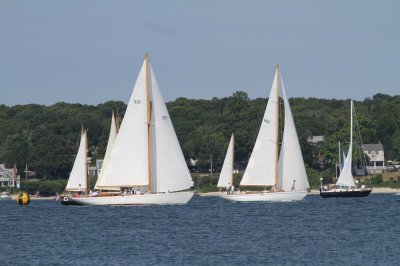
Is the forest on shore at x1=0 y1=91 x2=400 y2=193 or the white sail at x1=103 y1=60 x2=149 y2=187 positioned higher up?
the forest on shore at x1=0 y1=91 x2=400 y2=193

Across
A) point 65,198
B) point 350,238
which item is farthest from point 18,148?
point 350,238

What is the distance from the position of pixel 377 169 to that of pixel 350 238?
4464 inches

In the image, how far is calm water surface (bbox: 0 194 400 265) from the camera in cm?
5288

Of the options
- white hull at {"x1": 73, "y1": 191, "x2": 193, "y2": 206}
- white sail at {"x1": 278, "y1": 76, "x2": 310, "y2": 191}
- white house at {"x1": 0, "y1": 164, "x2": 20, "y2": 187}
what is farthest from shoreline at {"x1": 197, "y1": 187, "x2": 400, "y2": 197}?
white hull at {"x1": 73, "y1": 191, "x2": 193, "y2": 206}

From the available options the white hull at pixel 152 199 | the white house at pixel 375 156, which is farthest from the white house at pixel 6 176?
the white hull at pixel 152 199

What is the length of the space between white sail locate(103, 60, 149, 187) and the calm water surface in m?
2.38

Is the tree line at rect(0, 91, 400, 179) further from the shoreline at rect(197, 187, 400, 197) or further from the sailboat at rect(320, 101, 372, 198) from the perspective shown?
the sailboat at rect(320, 101, 372, 198)

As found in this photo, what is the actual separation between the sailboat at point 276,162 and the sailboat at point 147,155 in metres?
8.86

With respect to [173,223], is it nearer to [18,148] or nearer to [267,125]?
[267,125]

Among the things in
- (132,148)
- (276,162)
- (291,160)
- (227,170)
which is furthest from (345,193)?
(132,148)

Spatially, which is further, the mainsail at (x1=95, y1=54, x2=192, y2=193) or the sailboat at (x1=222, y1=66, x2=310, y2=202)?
the sailboat at (x1=222, y1=66, x2=310, y2=202)

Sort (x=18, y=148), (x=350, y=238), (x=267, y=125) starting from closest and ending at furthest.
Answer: (x=350, y=238), (x=267, y=125), (x=18, y=148)

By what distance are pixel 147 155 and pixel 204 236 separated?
26.0 meters

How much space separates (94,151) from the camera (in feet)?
633
